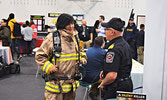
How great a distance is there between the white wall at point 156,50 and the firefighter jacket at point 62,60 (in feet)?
2.86

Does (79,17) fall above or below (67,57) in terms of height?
above

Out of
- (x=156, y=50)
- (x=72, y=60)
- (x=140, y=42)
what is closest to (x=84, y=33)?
(x=140, y=42)

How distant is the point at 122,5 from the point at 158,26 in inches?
407

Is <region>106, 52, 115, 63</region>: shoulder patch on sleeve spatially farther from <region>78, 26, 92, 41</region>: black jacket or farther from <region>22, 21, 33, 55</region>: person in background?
<region>22, 21, 33, 55</region>: person in background

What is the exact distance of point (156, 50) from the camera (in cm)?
239

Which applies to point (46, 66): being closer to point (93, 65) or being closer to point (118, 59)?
point (118, 59)

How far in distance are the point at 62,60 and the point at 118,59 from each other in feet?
2.14

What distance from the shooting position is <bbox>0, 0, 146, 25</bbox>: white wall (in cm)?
1239

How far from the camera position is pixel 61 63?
2803 millimetres

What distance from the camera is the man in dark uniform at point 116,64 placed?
103 inches

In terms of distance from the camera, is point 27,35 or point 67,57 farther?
point 27,35

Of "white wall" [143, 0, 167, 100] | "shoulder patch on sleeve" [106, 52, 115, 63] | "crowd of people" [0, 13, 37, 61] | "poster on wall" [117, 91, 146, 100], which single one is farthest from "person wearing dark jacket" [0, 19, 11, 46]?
"poster on wall" [117, 91, 146, 100]

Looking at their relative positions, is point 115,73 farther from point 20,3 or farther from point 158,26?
point 20,3

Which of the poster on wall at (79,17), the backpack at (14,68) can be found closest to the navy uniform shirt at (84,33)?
the backpack at (14,68)
